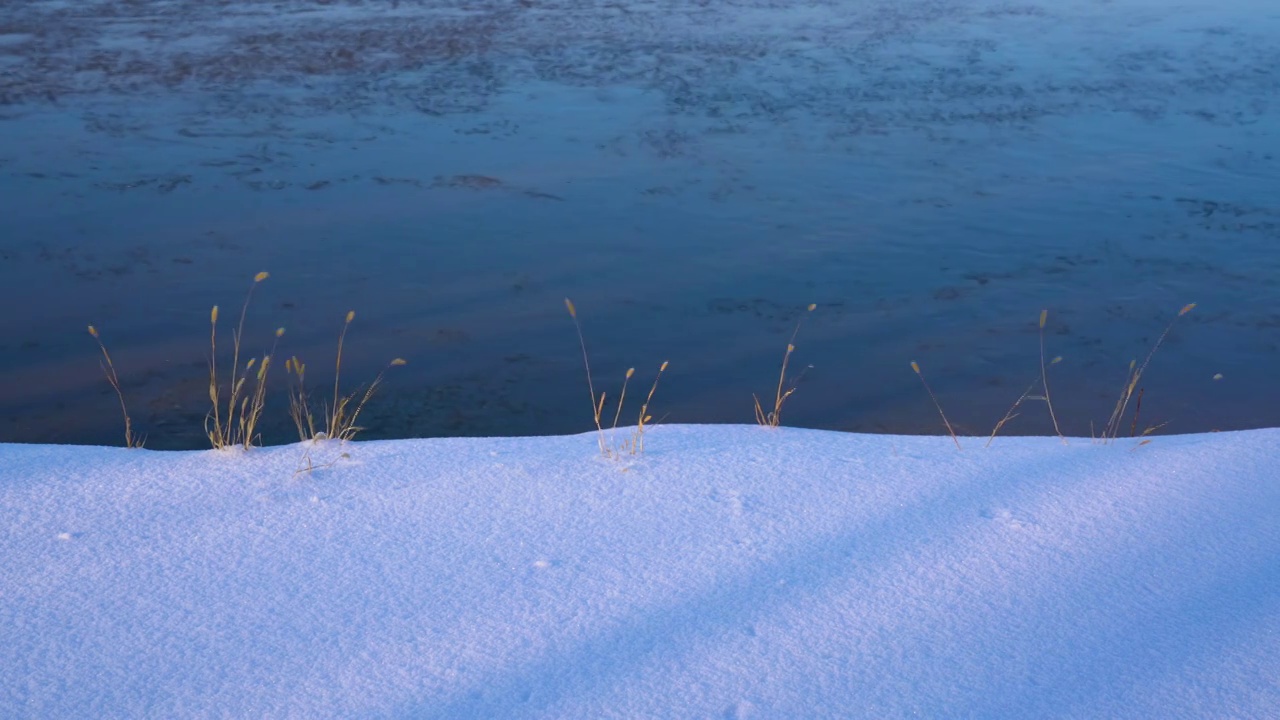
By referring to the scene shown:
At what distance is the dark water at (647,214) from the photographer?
423cm

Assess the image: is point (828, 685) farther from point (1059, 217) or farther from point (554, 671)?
point (1059, 217)

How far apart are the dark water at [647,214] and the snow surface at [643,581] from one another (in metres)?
1.08

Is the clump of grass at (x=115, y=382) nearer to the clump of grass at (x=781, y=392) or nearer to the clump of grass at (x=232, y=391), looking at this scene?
the clump of grass at (x=232, y=391)

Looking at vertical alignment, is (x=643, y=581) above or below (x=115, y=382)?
above

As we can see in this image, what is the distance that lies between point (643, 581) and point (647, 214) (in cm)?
360

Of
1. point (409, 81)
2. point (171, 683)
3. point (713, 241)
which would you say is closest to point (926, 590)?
point (171, 683)

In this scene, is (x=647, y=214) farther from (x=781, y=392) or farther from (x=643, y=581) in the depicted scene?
(x=643, y=581)

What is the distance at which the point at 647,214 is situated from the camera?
573cm

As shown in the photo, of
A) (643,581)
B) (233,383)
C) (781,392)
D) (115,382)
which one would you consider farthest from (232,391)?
(643,581)

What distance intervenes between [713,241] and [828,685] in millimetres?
3578

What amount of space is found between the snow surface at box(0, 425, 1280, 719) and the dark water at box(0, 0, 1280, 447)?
3.54 feet

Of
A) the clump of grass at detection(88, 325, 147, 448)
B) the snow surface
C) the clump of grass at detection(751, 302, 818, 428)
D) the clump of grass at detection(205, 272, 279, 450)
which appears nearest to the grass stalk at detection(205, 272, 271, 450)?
the clump of grass at detection(205, 272, 279, 450)

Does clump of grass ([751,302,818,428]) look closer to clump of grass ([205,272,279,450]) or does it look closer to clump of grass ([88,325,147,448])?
clump of grass ([205,272,279,450])

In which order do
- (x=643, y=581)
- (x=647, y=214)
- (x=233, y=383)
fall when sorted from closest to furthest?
(x=643, y=581) → (x=233, y=383) → (x=647, y=214)
